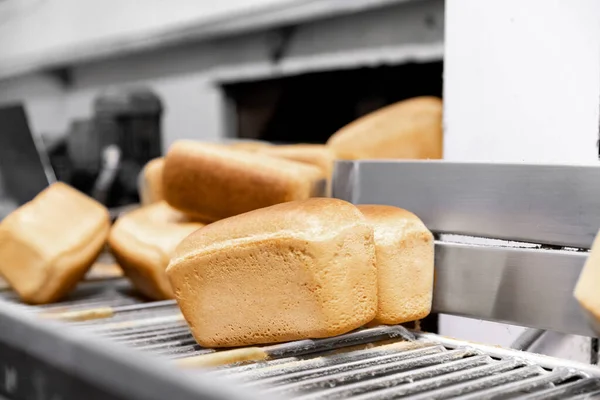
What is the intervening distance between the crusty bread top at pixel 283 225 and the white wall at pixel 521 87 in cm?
35

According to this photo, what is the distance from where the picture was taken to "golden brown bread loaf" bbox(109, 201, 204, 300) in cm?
116

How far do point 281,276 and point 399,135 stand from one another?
24.4 inches

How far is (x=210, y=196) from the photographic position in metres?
1.13

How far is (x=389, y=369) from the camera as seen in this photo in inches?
27.3

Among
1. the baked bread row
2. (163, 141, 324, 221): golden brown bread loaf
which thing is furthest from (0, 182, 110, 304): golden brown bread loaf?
the baked bread row

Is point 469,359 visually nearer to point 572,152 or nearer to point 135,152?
point 572,152

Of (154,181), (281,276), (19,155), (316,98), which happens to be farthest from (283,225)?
(19,155)

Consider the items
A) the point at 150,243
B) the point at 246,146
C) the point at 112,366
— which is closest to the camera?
the point at 112,366

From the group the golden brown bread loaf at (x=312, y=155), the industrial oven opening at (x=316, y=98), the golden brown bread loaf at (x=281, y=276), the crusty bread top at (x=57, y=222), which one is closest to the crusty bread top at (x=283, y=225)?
Answer: the golden brown bread loaf at (x=281, y=276)

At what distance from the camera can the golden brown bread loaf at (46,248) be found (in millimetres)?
1202

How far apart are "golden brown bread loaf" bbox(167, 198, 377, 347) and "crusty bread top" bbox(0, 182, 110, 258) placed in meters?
0.50

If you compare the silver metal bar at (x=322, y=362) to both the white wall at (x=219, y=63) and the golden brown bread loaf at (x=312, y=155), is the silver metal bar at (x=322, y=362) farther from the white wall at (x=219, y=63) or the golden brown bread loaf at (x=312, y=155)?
the white wall at (x=219, y=63)

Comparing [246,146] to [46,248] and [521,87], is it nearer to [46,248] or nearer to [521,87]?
[46,248]

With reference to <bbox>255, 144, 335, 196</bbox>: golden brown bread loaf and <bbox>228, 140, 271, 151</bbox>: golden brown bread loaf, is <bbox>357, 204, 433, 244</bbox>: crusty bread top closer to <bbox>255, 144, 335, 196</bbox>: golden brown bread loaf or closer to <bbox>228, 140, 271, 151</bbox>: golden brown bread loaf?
<bbox>255, 144, 335, 196</bbox>: golden brown bread loaf
